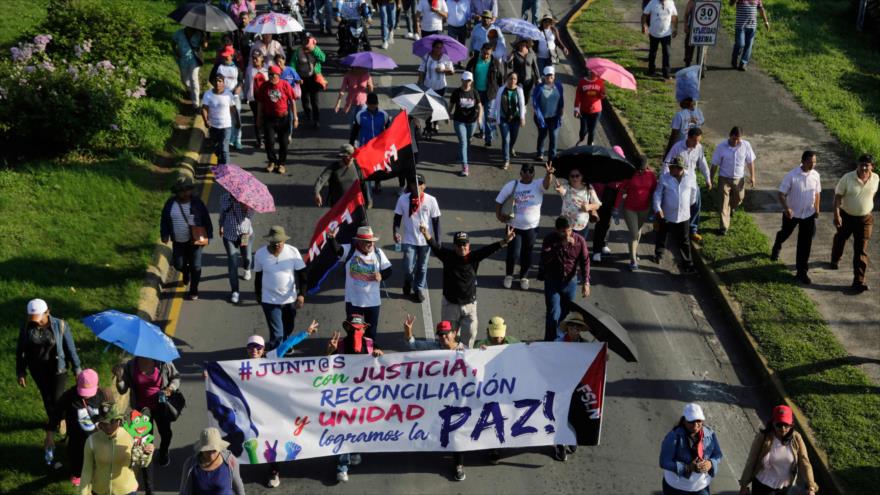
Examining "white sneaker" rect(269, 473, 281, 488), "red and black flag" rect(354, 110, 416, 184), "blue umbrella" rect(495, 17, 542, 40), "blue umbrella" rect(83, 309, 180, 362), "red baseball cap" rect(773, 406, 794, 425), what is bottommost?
"white sneaker" rect(269, 473, 281, 488)

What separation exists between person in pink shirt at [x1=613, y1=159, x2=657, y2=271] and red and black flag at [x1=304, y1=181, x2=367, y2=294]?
397 centimetres

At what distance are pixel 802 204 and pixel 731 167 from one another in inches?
67.4

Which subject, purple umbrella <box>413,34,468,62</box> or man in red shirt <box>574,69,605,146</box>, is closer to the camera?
man in red shirt <box>574,69,605,146</box>

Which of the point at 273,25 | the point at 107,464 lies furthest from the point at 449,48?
the point at 107,464

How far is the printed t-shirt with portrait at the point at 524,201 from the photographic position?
15.2 m

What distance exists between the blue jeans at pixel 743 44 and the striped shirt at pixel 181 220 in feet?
44.4

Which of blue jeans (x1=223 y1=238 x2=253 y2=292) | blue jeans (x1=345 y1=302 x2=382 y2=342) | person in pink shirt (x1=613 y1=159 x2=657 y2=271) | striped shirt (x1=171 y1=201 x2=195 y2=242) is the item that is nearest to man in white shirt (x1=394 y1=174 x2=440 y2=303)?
blue jeans (x1=345 y1=302 x2=382 y2=342)

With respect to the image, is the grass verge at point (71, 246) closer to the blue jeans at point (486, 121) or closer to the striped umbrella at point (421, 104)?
the striped umbrella at point (421, 104)

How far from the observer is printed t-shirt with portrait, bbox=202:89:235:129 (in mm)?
18000

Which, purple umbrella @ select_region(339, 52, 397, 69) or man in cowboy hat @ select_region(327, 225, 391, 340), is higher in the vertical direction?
purple umbrella @ select_region(339, 52, 397, 69)

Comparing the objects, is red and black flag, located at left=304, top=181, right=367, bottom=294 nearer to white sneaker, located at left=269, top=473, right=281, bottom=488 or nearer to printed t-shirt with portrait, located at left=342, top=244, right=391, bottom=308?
printed t-shirt with portrait, located at left=342, top=244, right=391, bottom=308

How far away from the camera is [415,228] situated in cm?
1485

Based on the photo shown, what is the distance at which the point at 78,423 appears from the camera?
1125cm

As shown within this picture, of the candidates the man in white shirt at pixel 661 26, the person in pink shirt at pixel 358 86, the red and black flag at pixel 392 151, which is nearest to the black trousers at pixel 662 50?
the man in white shirt at pixel 661 26
